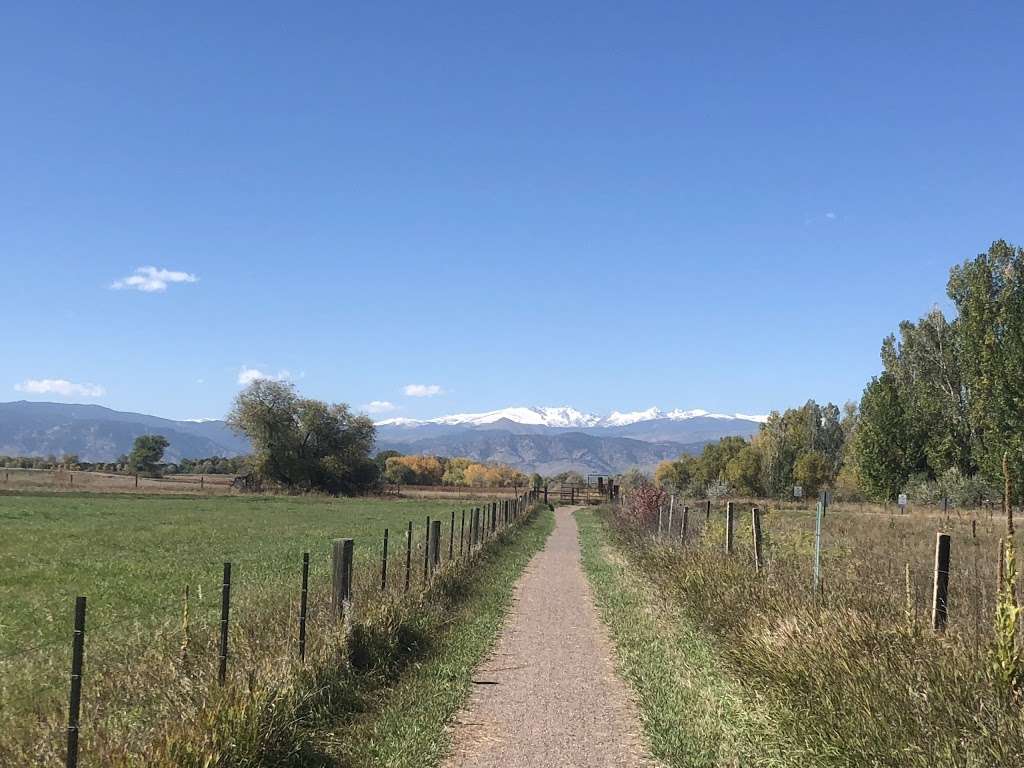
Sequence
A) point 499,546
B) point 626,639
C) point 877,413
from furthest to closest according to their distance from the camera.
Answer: point 877,413 < point 499,546 < point 626,639

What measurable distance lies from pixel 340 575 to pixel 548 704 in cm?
271

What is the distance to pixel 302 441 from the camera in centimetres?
7906

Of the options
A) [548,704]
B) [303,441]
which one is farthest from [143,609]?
[303,441]

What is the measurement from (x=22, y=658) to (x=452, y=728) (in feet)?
17.7

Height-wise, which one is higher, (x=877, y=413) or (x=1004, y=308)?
(x=1004, y=308)

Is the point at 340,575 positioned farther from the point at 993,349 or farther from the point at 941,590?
the point at 993,349

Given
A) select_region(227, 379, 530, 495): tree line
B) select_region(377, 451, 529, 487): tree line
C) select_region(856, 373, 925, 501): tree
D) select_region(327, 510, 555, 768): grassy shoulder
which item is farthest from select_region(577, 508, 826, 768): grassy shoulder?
select_region(377, 451, 529, 487): tree line

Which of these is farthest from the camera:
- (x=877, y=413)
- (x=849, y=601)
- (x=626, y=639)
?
(x=877, y=413)

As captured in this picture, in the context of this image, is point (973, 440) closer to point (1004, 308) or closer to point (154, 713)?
point (1004, 308)

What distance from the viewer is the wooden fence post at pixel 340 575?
9.45 m

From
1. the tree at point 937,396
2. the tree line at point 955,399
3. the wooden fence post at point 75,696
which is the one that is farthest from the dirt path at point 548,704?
the tree at point 937,396

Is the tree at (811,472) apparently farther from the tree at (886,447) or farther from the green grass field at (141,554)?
the green grass field at (141,554)

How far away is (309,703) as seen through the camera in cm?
738

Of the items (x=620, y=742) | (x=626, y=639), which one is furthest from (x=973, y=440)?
(x=620, y=742)
